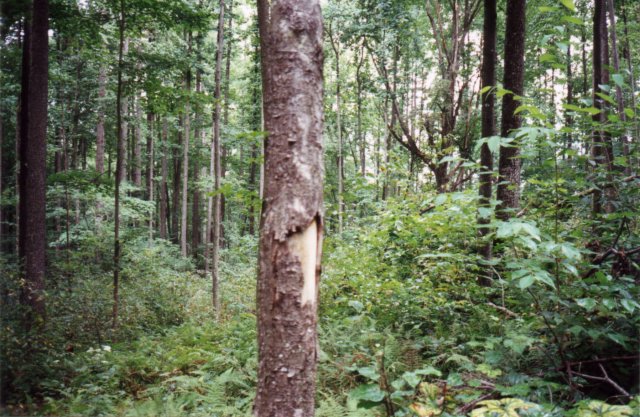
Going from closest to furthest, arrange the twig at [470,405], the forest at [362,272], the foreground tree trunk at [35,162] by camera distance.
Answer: the forest at [362,272], the twig at [470,405], the foreground tree trunk at [35,162]

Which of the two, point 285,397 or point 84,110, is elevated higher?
point 84,110

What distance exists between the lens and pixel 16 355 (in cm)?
545

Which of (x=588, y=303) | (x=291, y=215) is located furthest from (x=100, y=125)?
(x=588, y=303)

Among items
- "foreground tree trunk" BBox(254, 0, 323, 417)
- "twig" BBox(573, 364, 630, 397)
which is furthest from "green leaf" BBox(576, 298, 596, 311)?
Answer: "foreground tree trunk" BBox(254, 0, 323, 417)

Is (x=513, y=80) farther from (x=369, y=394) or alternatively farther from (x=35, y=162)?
(x=35, y=162)

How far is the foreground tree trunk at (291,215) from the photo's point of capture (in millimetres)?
2531

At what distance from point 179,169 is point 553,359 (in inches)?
1138

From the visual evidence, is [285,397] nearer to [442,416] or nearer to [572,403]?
[442,416]

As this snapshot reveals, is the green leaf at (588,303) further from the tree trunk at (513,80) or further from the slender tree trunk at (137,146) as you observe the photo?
the slender tree trunk at (137,146)

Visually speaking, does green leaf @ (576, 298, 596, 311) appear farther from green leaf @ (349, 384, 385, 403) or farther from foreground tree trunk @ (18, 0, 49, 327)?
foreground tree trunk @ (18, 0, 49, 327)

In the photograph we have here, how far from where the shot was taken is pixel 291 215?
2568 mm

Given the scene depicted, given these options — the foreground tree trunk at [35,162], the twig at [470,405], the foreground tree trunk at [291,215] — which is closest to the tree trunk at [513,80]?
the twig at [470,405]

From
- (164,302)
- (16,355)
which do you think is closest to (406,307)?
(16,355)

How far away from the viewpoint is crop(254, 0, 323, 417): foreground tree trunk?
2531mm
